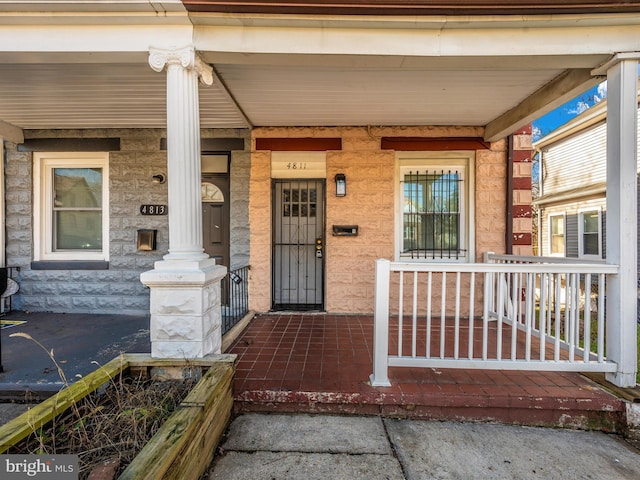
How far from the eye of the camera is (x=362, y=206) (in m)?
4.49

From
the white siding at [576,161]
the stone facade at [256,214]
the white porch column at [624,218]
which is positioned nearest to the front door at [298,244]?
the stone facade at [256,214]

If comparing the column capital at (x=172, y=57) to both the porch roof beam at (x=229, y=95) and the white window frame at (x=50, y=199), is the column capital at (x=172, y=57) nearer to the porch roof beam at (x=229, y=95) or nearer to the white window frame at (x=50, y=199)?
the porch roof beam at (x=229, y=95)

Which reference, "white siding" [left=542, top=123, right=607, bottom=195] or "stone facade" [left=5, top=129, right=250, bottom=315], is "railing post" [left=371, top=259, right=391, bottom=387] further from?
"white siding" [left=542, top=123, right=607, bottom=195]

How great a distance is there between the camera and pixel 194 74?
256cm

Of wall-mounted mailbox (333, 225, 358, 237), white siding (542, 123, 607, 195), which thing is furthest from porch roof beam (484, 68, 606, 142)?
white siding (542, 123, 607, 195)

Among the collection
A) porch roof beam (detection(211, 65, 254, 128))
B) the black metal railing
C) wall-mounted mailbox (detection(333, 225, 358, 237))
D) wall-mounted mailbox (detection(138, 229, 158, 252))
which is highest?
porch roof beam (detection(211, 65, 254, 128))

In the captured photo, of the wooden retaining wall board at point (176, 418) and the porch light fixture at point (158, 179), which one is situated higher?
the porch light fixture at point (158, 179)

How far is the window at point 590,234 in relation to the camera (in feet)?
26.4

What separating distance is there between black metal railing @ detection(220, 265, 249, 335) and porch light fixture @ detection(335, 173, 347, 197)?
5.46 feet

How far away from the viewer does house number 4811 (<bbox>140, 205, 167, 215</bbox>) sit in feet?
15.0

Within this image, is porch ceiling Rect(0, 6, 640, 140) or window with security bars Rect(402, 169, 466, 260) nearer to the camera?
porch ceiling Rect(0, 6, 640, 140)

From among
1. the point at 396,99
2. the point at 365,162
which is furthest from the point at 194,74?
the point at 365,162

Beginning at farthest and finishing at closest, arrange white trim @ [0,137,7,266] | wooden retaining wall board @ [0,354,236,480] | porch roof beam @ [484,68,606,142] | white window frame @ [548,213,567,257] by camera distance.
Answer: white window frame @ [548,213,567,257], white trim @ [0,137,7,266], porch roof beam @ [484,68,606,142], wooden retaining wall board @ [0,354,236,480]

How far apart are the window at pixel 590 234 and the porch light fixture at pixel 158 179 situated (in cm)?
981
